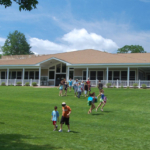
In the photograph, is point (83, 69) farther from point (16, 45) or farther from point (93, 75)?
point (16, 45)

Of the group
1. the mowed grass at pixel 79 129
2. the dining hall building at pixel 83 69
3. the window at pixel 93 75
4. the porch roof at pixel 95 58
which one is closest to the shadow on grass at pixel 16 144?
the mowed grass at pixel 79 129

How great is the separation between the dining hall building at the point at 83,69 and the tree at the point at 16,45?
4244cm

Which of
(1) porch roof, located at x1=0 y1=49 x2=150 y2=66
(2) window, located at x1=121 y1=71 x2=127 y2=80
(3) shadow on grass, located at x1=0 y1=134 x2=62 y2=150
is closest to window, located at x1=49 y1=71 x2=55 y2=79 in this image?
(1) porch roof, located at x1=0 y1=49 x2=150 y2=66

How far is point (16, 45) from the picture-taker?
7925 cm

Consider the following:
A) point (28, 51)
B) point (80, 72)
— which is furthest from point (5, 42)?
point (80, 72)

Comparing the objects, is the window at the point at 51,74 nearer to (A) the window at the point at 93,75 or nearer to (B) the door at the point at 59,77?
(B) the door at the point at 59,77

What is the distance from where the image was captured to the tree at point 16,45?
3076 inches

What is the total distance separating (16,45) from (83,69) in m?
52.0

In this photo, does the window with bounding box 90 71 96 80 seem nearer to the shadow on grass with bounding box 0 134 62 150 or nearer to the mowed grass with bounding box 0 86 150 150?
the mowed grass with bounding box 0 86 150 150

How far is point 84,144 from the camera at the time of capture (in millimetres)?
7883

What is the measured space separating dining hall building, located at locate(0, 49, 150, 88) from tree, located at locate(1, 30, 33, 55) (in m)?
42.4

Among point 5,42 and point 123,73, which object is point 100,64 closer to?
point 123,73

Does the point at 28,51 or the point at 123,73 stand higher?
the point at 28,51

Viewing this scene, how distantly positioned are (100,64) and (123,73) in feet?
12.5
